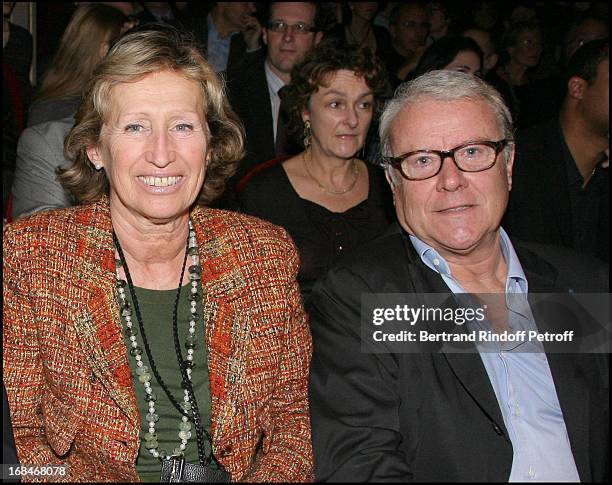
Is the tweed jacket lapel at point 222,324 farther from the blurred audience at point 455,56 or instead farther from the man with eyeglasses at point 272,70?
the blurred audience at point 455,56

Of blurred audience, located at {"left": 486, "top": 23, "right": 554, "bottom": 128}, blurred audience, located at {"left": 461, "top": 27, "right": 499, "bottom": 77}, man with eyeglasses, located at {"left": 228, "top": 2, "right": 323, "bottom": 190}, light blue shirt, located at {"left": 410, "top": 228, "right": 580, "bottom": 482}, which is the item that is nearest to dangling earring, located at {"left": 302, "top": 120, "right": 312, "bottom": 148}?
man with eyeglasses, located at {"left": 228, "top": 2, "right": 323, "bottom": 190}

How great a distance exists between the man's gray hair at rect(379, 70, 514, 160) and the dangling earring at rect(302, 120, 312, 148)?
1.37 meters

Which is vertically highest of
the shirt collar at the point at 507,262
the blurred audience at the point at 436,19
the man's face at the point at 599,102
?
the blurred audience at the point at 436,19

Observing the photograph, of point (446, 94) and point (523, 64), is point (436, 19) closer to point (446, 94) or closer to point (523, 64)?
point (523, 64)

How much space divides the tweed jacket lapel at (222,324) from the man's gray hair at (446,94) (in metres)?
0.57

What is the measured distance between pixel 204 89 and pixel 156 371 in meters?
0.84

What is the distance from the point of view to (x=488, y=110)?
2.27 metres

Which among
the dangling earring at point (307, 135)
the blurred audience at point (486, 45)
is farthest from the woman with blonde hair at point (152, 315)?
the blurred audience at point (486, 45)

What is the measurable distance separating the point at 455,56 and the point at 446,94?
2.18 metres

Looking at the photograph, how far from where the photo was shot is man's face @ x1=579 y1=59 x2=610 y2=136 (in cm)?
375

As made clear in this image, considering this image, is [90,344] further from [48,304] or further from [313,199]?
[313,199]

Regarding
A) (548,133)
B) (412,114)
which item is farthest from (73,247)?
(548,133)

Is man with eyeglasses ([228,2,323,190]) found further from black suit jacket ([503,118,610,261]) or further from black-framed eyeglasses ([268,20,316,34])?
black suit jacket ([503,118,610,261])

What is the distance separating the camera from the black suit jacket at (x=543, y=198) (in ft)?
11.4
